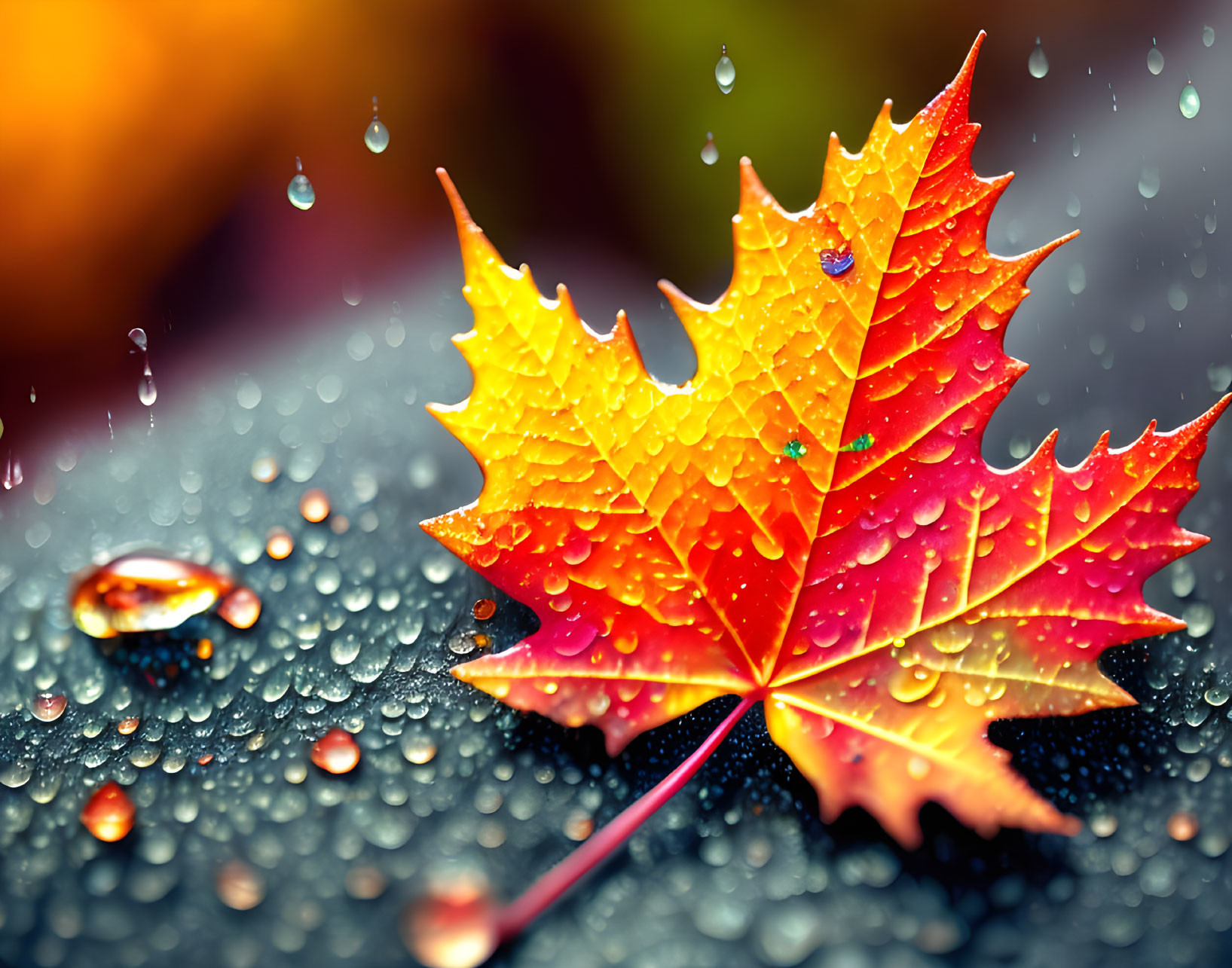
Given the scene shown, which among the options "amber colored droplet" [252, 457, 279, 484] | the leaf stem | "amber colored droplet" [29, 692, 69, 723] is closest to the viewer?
the leaf stem

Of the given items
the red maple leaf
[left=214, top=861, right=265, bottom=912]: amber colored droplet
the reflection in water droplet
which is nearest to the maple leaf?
the red maple leaf

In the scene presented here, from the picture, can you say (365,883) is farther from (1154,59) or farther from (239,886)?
(1154,59)

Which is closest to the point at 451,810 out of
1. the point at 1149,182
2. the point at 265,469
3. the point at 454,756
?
the point at 454,756

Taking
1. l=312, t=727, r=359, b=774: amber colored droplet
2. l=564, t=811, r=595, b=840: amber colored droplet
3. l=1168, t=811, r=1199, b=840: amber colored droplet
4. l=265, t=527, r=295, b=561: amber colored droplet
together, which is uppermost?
l=265, t=527, r=295, b=561: amber colored droplet

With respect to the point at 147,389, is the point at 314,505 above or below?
below

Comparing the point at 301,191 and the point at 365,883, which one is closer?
the point at 365,883

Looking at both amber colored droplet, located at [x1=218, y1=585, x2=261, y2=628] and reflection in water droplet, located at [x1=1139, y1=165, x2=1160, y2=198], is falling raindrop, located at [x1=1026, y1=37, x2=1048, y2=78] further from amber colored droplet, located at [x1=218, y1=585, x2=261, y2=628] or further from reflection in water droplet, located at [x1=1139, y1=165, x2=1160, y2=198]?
amber colored droplet, located at [x1=218, y1=585, x2=261, y2=628]

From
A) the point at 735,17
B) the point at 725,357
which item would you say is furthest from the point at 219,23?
the point at 725,357
